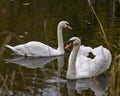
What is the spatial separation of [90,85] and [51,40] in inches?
163

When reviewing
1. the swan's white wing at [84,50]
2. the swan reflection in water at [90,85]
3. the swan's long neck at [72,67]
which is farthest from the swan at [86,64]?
the swan's white wing at [84,50]

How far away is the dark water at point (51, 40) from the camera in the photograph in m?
7.25

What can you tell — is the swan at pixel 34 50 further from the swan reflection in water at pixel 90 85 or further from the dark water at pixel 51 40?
the swan reflection in water at pixel 90 85

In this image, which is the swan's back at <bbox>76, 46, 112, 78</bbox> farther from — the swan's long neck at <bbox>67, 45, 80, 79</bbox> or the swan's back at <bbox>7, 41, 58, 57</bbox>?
the swan's back at <bbox>7, 41, 58, 57</bbox>

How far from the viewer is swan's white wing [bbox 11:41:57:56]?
11.3 metres

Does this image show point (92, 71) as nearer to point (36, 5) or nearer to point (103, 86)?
point (103, 86)

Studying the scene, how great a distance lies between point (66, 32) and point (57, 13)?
3520mm

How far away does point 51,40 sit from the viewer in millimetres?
13156

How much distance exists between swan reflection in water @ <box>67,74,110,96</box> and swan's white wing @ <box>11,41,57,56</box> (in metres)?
1.86

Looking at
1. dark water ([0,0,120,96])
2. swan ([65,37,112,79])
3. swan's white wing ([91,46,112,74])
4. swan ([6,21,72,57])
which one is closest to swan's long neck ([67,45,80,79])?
swan ([65,37,112,79])

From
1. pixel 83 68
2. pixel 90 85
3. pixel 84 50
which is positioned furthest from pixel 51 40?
pixel 90 85

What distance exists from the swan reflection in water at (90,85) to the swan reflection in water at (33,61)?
3.25ft

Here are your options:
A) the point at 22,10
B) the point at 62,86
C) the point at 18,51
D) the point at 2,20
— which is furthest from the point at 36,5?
the point at 62,86

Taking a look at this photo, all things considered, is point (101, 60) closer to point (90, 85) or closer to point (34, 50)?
point (90, 85)
